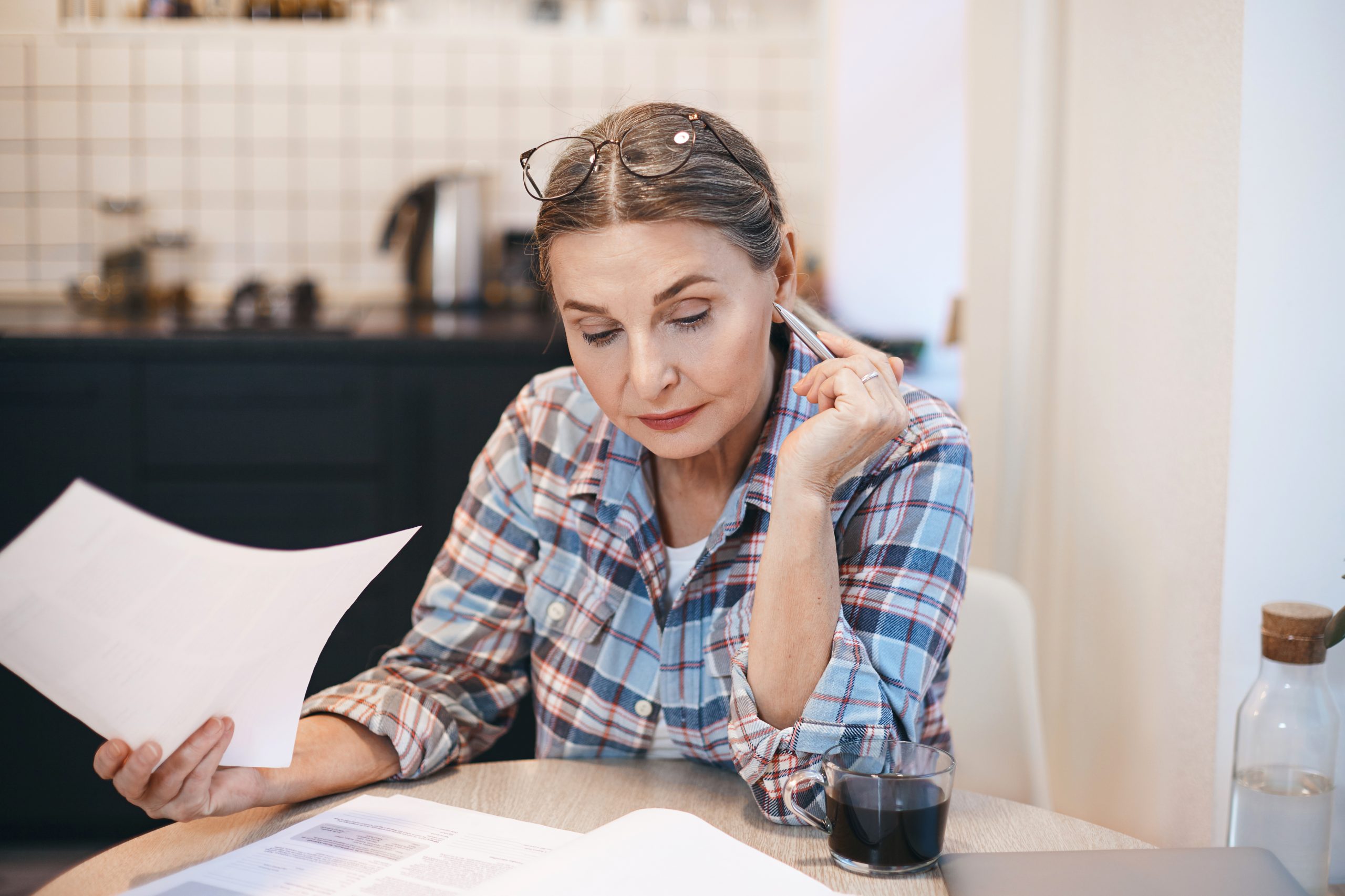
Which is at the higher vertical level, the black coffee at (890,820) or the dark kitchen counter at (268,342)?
the dark kitchen counter at (268,342)

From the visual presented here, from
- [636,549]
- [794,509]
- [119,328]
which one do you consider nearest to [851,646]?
[794,509]

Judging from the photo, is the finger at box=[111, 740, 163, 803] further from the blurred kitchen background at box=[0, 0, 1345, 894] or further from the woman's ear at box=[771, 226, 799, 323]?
the blurred kitchen background at box=[0, 0, 1345, 894]

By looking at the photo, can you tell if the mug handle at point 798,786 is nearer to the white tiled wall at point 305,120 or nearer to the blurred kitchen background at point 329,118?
the blurred kitchen background at point 329,118

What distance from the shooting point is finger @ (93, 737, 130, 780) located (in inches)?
28.3

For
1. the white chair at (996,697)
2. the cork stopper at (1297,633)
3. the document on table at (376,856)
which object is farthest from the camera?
the white chair at (996,697)

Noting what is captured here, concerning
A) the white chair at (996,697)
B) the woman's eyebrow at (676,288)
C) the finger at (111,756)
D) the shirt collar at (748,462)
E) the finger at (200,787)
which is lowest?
the white chair at (996,697)

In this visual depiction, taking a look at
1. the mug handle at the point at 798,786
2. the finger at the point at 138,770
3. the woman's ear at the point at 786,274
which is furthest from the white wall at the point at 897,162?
the finger at the point at 138,770

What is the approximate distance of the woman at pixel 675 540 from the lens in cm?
88

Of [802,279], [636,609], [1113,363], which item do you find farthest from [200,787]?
[1113,363]

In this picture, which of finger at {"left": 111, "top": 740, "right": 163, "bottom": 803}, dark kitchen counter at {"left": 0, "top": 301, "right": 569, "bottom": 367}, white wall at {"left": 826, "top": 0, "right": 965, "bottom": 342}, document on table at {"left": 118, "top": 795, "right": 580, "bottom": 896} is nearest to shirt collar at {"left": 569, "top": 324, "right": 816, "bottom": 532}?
document on table at {"left": 118, "top": 795, "right": 580, "bottom": 896}

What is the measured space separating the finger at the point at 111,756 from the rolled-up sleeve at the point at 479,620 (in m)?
0.23

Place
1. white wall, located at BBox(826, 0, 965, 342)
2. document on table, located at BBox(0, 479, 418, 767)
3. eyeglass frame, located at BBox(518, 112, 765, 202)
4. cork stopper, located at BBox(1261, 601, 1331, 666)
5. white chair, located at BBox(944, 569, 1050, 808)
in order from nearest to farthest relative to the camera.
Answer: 1. document on table, located at BBox(0, 479, 418, 767)
2. cork stopper, located at BBox(1261, 601, 1331, 666)
3. eyeglass frame, located at BBox(518, 112, 765, 202)
4. white chair, located at BBox(944, 569, 1050, 808)
5. white wall, located at BBox(826, 0, 965, 342)

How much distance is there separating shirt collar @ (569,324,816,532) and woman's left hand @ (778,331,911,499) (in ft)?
0.31

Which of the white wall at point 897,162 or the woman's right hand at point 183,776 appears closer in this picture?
the woman's right hand at point 183,776
